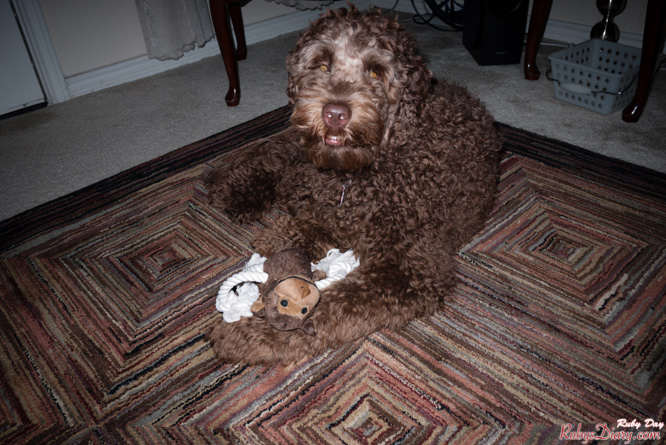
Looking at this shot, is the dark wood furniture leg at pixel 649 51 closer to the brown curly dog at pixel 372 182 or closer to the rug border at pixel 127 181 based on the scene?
the brown curly dog at pixel 372 182

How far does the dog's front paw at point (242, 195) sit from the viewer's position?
2022 mm

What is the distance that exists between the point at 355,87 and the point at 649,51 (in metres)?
2.22

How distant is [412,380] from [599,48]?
308 centimetres

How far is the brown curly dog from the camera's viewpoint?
4.59 ft

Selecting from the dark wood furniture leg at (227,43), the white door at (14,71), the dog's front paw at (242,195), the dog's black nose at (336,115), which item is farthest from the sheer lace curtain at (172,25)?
the dog's black nose at (336,115)

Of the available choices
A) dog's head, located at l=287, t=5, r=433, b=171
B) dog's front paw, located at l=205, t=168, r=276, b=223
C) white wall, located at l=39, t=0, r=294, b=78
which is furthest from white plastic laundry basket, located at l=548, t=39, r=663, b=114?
white wall, located at l=39, t=0, r=294, b=78

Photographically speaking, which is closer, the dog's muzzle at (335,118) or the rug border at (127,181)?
the dog's muzzle at (335,118)

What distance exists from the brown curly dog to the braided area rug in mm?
116

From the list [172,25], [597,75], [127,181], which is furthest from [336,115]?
[172,25]

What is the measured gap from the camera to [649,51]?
2.48 m

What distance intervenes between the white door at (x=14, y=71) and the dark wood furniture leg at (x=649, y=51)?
171 inches

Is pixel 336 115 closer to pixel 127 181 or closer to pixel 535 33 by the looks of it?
pixel 127 181

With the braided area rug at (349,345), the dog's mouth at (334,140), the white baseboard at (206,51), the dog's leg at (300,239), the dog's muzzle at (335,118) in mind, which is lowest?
the braided area rug at (349,345)

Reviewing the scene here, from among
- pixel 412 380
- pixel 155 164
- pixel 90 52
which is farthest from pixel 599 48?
pixel 90 52
